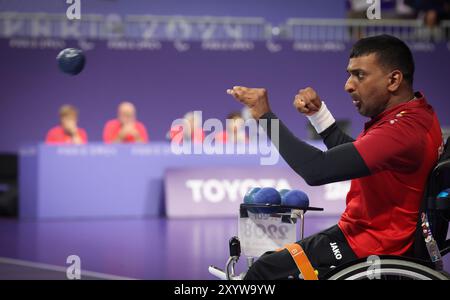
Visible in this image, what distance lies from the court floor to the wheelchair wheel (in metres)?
2.73

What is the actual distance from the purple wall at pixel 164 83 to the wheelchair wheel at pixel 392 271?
26.3 feet

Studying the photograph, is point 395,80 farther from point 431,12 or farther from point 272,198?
point 431,12

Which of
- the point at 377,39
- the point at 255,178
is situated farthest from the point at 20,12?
the point at 377,39

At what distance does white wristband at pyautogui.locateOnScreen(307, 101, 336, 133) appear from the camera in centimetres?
302

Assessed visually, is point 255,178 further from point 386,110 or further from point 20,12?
point 386,110

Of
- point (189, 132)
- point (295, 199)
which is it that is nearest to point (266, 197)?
point (295, 199)

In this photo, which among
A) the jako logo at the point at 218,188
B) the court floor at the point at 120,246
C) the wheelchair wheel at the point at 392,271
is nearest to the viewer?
the wheelchair wheel at the point at 392,271

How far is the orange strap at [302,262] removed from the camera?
2.86 m

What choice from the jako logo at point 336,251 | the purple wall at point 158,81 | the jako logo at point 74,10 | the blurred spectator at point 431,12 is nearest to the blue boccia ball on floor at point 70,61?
the jako logo at point 74,10

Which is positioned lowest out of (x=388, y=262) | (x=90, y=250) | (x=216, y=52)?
(x=90, y=250)

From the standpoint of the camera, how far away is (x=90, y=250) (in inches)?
261

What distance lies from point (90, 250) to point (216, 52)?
5115 millimetres

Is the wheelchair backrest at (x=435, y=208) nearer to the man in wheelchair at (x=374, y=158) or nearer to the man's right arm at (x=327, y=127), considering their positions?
the man in wheelchair at (x=374, y=158)

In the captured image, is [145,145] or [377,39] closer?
[377,39]
